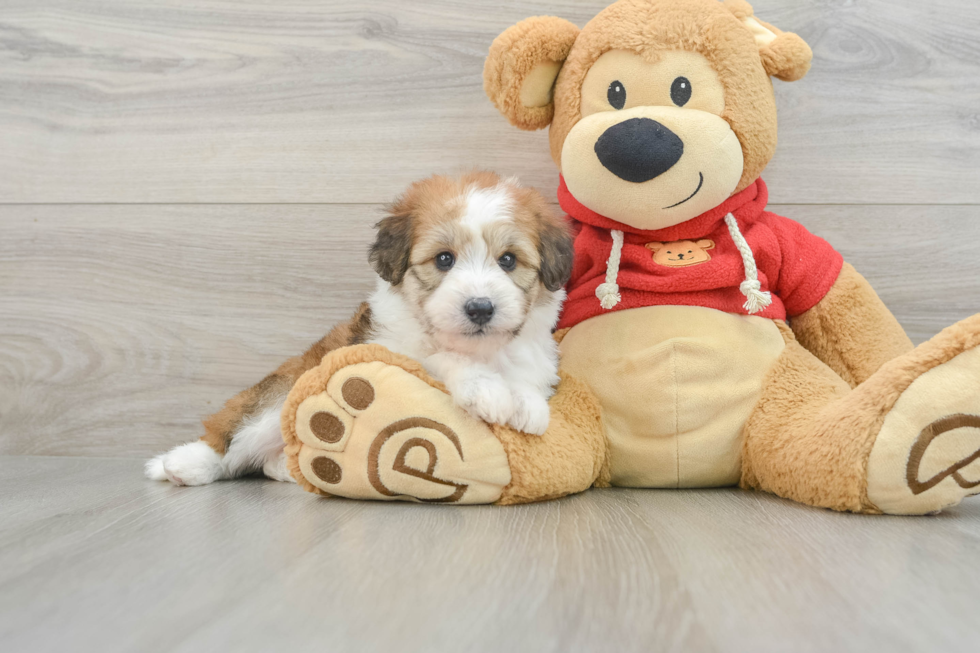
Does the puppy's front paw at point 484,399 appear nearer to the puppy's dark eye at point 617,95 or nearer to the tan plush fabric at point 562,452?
the tan plush fabric at point 562,452

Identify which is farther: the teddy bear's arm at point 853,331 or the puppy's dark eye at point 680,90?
the teddy bear's arm at point 853,331

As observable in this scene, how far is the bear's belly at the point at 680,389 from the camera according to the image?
1583 mm

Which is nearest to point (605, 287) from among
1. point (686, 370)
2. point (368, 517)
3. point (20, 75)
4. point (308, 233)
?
point (686, 370)

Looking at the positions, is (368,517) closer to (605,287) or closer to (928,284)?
(605,287)

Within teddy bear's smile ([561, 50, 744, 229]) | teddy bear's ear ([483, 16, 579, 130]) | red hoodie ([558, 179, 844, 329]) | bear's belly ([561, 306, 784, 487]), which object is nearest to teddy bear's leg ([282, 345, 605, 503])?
bear's belly ([561, 306, 784, 487])

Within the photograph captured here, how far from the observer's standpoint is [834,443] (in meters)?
1.38

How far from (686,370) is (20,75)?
2.18m

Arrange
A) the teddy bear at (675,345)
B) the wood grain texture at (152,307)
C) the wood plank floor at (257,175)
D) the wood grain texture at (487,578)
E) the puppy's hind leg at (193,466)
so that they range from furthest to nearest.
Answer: the wood grain texture at (152,307) → the wood plank floor at (257,175) → the puppy's hind leg at (193,466) → the teddy bear at (675,345) → the wood grain texture at (487,578)

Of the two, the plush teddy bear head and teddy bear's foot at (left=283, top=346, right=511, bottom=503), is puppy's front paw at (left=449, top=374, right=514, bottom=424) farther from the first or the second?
the plush teddy bear head

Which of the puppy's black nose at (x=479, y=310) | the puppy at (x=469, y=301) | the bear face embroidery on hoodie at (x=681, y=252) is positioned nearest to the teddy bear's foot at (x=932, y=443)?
the bear face embroidery on hoodie at (x=681, y=252)

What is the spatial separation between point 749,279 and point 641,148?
39 cm

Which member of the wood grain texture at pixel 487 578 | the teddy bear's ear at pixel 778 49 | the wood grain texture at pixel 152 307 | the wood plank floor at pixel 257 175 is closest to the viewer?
the wood grain texture at pixel 487 578

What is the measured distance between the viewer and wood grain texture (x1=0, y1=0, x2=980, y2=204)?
2.02 meters

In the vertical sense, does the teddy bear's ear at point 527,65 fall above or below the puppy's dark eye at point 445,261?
above
